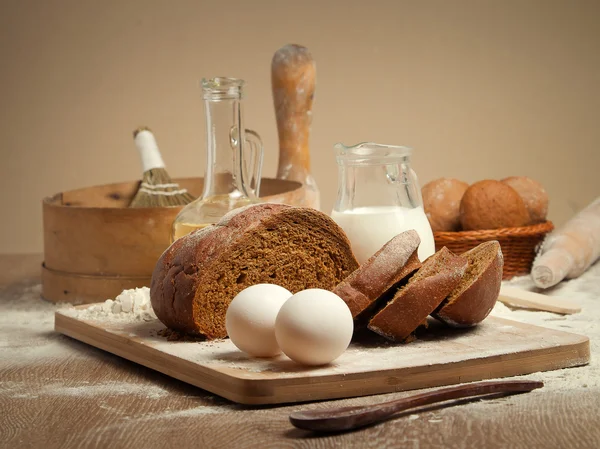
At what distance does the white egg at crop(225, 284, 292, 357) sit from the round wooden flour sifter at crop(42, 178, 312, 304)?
0.75m

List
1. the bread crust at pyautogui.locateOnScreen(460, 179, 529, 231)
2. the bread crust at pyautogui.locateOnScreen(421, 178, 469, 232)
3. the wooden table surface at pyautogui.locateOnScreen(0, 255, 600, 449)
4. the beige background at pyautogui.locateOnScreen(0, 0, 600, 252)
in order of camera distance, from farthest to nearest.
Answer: the beige background at pyautogui.locateOnScreen(0, 0, 600, 252)
the bread crust at pyautogui.locateOnScreen(421, 178, 469, 232)
the bread crust at pyautogui.locateOnScreen(460, 179, 529, 231)
the wooden table surface at pyautogui.locateOnScreen(0, 255, 600, 449)

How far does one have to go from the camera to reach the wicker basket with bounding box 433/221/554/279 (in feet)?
8.46

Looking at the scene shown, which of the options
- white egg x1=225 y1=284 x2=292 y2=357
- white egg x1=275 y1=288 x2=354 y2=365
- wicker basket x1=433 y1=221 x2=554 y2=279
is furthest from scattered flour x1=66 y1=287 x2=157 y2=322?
wicker basket x1=433 y1=221 x2=554 y2=279

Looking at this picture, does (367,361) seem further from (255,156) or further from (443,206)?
(443,206)

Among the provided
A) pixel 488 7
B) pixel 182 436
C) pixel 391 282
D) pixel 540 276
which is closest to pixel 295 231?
pixel 391 282

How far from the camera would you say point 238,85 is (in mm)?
2203

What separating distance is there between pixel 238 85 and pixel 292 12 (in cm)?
178

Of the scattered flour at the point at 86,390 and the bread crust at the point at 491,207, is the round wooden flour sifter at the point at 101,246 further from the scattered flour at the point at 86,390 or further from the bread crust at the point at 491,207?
the scattered flour at the point at 86,390

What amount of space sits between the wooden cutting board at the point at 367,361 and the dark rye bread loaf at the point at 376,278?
80 mm

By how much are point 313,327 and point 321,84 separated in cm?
266

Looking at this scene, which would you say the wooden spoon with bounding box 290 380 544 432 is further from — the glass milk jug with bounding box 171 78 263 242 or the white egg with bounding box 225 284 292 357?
the glass milk jug with bounding box 171 78 263 242

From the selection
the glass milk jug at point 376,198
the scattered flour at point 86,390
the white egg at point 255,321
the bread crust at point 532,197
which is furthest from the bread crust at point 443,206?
the scattered flour at point 86,390

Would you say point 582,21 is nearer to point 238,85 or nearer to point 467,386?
point 238,85

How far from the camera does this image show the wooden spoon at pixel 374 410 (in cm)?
128
